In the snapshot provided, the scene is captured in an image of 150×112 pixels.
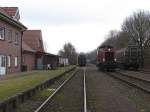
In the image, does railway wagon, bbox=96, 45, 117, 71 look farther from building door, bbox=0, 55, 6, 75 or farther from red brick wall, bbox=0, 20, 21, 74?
building door, bbox=0, 55, 6, 75

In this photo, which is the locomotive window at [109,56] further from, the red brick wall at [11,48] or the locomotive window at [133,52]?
the red brick wall at [11,48]

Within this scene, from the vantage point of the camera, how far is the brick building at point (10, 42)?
36.5 metres

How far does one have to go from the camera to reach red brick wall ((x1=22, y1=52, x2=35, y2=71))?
52.7 metres

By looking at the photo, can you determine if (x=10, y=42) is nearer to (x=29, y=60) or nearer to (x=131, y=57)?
(x=29, y=60)

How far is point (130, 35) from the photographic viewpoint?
9069 cm

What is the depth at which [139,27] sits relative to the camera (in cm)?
8831

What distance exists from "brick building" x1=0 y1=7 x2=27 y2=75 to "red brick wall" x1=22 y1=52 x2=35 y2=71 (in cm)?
649

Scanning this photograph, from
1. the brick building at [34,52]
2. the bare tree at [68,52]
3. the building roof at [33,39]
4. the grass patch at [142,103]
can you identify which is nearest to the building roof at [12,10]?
the brick building at [34,52]

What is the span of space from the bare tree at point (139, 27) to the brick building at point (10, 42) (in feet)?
139

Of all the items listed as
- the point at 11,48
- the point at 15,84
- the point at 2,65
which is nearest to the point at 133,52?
the point at 11,48

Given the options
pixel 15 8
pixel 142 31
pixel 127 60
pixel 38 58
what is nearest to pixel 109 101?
pixel 15 8

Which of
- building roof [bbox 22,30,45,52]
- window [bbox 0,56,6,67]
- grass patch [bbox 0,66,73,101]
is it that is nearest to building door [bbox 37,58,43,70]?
building roof [bbox 22,30,45,52]

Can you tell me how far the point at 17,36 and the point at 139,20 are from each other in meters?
50.4

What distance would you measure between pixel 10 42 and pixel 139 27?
52705 mm
